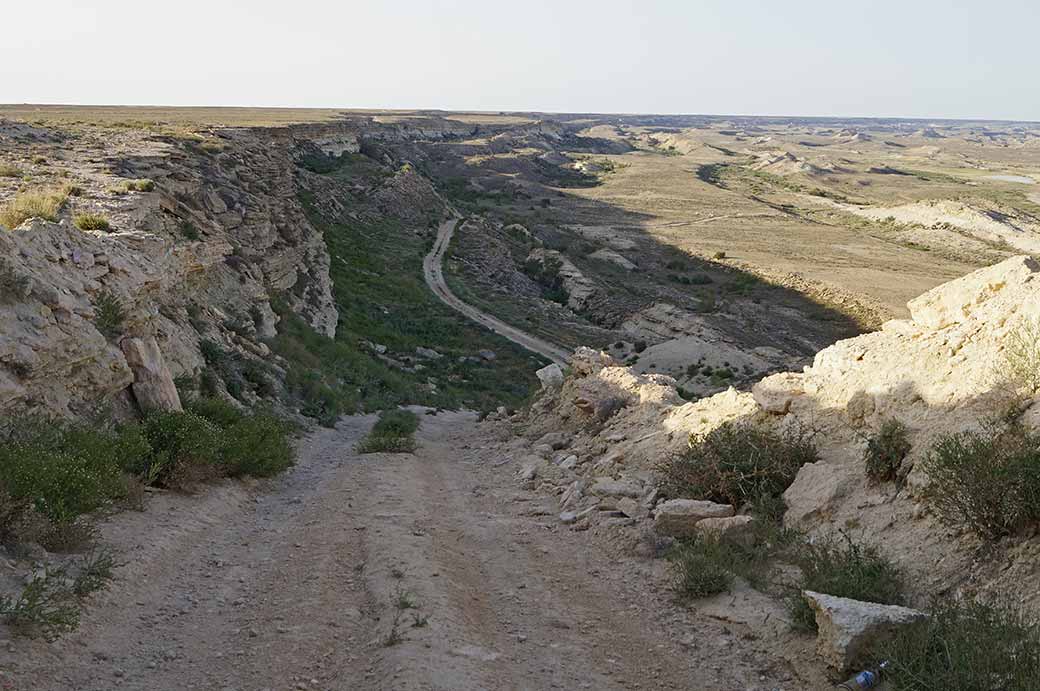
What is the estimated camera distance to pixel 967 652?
186 inches

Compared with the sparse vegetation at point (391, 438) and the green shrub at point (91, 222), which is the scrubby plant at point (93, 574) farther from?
the green shrub at point (91, 222)

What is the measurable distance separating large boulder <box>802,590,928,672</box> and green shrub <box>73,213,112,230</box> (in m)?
14.1

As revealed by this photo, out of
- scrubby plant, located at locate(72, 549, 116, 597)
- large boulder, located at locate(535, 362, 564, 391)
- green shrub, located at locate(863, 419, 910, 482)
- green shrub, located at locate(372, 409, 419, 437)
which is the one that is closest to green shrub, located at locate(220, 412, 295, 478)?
green shrub, located at locate(372, 409, 419, 437)

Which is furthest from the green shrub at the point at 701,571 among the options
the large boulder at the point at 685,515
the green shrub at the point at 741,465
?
the green shrub at the point at 741,465

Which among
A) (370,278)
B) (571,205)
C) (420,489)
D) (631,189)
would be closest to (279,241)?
(370,278)

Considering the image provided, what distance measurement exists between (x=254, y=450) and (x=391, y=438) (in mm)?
4129

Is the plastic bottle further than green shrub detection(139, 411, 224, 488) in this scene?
No

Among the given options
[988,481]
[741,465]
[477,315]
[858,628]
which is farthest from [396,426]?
[477,315]

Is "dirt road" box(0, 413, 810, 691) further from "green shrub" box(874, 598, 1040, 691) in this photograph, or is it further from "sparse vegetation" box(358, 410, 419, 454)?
"sparse vegetation" box(358, 410, 419, 454)

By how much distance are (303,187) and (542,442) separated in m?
39.8

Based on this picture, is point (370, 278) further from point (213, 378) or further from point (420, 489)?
point (420, 489)

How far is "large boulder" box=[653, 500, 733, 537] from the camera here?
8.55 m

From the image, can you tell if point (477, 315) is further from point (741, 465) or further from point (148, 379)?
point (741, 465)

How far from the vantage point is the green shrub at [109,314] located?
11.4 meters
